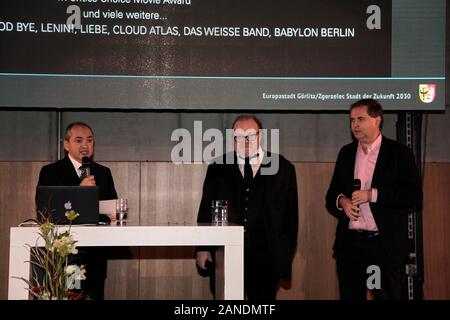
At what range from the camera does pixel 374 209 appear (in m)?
4.23

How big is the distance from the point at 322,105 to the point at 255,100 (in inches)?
20.1

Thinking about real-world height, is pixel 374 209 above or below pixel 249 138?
below

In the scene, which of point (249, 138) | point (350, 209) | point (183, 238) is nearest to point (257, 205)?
point (249, 138)

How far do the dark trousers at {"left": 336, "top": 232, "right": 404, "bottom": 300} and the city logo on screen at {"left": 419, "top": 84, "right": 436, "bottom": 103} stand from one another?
1.48 m

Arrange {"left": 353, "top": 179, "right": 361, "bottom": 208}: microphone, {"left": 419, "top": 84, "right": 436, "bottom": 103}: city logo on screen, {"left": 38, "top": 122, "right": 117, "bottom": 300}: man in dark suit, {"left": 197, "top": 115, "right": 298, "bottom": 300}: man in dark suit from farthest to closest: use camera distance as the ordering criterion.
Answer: {"left": 419, "top": 84, "right": 436, "bottom": 103}: city logo on screen < {"left": 38, "top": 122, "right": 117, "bottom": 300}: man in dark suit < {"left": 197, "top": 115, "right": 298, "bottom": 300}: man in dark suit < {"left": 353, "top": 179, "right": 361, "bottom": 208}: microphone

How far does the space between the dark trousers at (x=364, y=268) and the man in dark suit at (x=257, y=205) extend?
1.19ft

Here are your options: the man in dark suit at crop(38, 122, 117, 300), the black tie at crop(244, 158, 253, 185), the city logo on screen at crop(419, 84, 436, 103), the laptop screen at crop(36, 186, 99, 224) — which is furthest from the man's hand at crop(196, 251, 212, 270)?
the city logo on screen at crop(419, 84, 436, 103)

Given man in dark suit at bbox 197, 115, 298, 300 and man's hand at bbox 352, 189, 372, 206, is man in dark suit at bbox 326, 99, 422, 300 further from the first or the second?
man in dark suit at bbox 197, 115, 298, 300

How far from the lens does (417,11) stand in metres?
5.24

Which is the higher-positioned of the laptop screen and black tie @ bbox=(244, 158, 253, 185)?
black tie @ bbox=(244, 158, 253, 185)

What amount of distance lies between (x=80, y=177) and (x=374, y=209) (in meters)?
1.95

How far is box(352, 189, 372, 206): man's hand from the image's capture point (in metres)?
4.14

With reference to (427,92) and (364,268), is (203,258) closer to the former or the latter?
(364,268)
